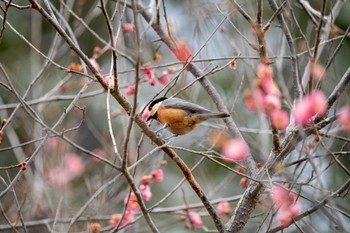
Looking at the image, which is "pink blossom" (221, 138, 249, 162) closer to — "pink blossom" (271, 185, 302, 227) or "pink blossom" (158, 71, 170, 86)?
"pink blossom" (271, 185, 302, 227)

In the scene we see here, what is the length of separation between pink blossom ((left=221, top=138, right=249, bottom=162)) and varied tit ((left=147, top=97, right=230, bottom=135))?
0.43 meters

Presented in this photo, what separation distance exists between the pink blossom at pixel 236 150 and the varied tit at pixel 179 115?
17.0 inches

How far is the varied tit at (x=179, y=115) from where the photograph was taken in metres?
3.61

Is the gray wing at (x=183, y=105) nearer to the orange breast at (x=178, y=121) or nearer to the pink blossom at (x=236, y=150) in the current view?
the orange breast at (x=178, y=121)

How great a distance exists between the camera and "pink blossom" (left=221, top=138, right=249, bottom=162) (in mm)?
3008

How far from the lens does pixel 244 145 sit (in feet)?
10.1

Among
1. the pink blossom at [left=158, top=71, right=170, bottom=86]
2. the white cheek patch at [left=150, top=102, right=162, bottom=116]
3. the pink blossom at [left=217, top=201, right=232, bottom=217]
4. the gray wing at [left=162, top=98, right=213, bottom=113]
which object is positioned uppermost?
the pink blossom at [left=158, top=71, right=170, bottom=86]

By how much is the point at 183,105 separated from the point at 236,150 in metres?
0.72

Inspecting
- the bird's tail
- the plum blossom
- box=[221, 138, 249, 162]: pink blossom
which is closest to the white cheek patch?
the bird's tail

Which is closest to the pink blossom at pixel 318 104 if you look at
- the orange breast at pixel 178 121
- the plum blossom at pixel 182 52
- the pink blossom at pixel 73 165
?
the plum blossom at pixel 182 52

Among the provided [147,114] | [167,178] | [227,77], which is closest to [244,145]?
[147,114]

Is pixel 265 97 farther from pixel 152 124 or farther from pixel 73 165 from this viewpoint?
pixel 73 165

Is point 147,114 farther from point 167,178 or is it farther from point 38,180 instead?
point 167,178

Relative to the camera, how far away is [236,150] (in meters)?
3.01
